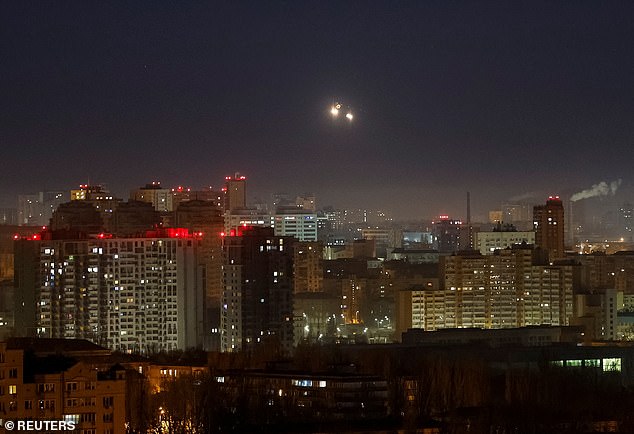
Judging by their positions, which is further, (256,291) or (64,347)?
(256,291)

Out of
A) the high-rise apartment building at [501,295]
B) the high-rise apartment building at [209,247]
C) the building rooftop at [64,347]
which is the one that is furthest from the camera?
the high-rise apartment building at [501,295]

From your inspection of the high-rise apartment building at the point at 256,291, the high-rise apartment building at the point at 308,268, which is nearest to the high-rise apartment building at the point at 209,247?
the high-rise apartment building at the point at 256,291

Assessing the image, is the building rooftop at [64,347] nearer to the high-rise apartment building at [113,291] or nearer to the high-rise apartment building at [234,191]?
the high-rise apartment building at [113,291]

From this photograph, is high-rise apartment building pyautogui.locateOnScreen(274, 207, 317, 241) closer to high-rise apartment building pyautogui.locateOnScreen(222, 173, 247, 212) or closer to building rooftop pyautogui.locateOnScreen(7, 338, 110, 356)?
high-rise apartment building pyautogui.locateOnScreen(222, 173, 247, 212)

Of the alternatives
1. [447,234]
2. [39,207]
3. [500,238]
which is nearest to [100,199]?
[39,207]

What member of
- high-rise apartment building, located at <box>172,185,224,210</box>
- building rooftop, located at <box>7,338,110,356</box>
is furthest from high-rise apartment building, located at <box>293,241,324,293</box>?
building rooftop, located at <box>7,338,110,356</box>

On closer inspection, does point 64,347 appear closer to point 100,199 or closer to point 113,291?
point 113,291
